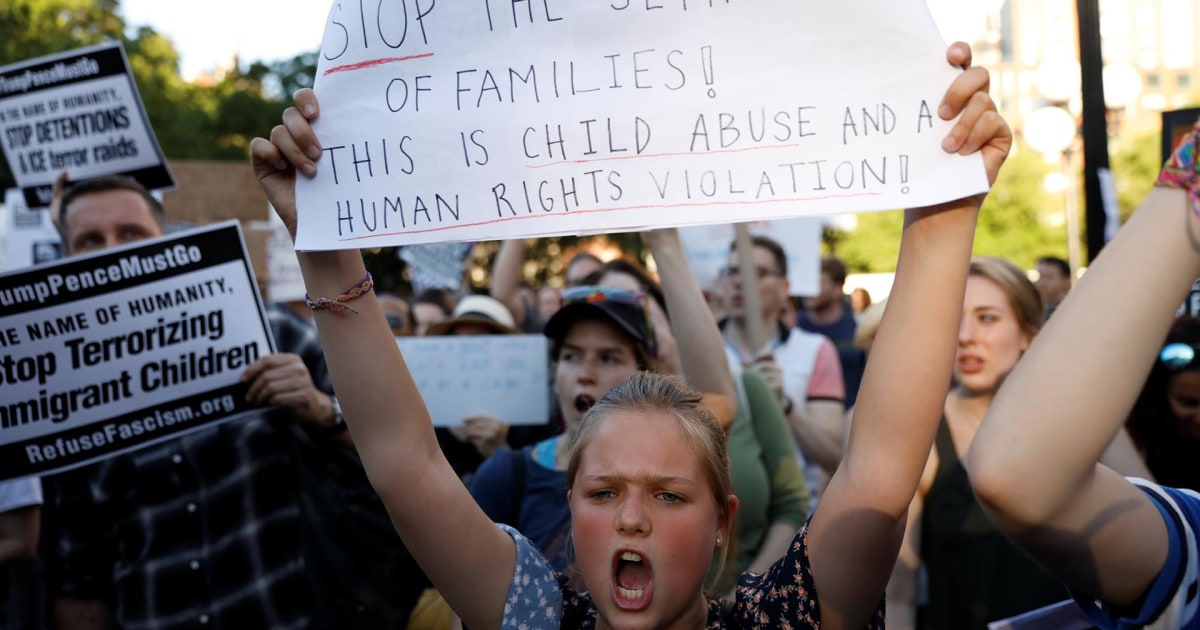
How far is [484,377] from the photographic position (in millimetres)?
4496

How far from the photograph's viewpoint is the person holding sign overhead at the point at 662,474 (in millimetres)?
1851

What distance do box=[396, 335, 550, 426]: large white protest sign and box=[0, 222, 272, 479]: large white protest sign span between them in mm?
1102

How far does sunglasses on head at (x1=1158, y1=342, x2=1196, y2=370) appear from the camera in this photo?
3312mm

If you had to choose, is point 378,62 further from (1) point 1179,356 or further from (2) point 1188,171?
(1) point 1179,356

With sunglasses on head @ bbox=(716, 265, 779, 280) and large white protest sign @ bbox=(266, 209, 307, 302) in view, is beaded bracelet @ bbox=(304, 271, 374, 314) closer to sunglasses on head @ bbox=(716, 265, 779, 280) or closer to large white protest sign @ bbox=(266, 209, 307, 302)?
sunglasses on head @ bbox=(716, 265, 779, 280)

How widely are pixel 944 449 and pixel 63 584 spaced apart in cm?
278

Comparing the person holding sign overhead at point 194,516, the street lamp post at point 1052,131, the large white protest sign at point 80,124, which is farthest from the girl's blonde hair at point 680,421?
the street lamp post at point 1052,131

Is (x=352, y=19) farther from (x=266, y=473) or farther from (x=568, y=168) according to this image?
(x=266, y=473)

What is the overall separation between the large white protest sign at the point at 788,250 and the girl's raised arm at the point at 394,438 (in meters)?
4.41

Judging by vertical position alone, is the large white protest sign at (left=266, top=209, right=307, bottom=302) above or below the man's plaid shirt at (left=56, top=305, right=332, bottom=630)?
above

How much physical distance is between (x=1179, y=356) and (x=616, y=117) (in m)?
2.17

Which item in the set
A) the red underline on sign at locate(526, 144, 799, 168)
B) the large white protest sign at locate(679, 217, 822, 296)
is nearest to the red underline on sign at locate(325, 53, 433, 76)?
the red underline on sign at locate(526, 144, 799, 168)

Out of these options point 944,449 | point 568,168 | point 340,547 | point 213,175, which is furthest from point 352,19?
point 213,175

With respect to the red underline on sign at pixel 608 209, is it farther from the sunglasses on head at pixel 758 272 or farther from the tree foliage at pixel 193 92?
the tree foliage at pixel 193 92
